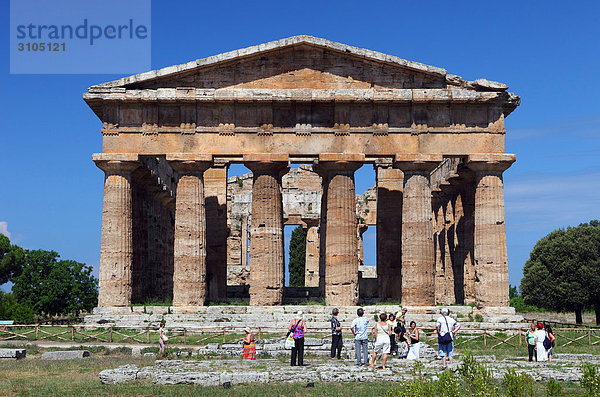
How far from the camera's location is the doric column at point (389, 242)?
38.1 m

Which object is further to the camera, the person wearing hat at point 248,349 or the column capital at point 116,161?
the column capital at point 116,161

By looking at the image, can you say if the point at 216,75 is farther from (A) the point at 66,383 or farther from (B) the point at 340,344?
(A) the point at 66,383

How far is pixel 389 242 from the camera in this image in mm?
38438

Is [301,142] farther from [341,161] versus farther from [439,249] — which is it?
[439,249]

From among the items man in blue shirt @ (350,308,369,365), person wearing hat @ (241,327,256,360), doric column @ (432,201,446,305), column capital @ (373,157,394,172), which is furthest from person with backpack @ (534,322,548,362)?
doric column @ (432,201,446,305)

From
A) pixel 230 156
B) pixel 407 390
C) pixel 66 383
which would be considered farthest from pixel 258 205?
pixel 407 390

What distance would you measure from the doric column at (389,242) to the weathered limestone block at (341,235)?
15.8 feet

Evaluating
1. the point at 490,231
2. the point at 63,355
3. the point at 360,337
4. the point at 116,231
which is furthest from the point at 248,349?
the point at 490,231

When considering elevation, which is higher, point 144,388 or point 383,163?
point 383,163

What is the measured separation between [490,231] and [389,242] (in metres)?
6.32

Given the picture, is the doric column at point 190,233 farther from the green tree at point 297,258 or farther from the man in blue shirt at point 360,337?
the green tree at point 297,258

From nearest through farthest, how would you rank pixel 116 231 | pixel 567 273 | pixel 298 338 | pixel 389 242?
pixel 298 338, pixel 116 231, pixel 389 242, pixel 567 273

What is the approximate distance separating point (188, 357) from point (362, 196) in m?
31.3

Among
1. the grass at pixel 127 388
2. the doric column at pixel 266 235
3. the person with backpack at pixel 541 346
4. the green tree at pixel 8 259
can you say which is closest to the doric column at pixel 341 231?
the doric column at pixel 266 235
